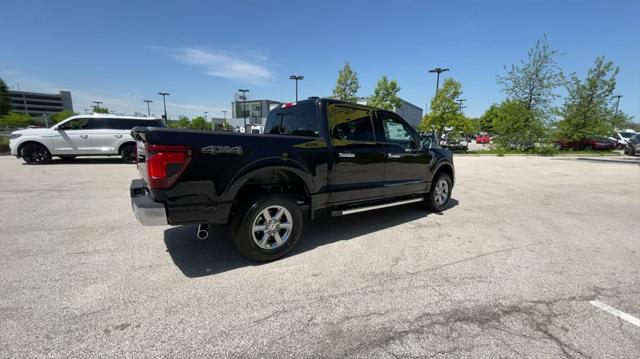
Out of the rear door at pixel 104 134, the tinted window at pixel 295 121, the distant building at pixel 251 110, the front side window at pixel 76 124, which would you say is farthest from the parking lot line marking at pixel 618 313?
the distant building at pixel 251 110

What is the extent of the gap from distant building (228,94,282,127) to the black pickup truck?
62673 millimetres

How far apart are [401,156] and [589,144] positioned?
35.4 meters

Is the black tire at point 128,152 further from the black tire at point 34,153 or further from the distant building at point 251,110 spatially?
the distant building at point 251,110

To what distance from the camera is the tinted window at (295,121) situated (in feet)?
13.0

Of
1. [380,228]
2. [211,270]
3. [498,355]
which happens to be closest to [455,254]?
[380,228]

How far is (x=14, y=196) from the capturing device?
614 centimetres

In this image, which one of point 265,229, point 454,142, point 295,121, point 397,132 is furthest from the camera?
point 454,142

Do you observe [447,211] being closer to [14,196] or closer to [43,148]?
[14,196]

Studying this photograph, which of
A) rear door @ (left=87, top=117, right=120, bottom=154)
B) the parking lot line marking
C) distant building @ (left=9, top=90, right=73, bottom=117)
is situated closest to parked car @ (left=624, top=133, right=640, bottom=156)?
the parking lot line marking

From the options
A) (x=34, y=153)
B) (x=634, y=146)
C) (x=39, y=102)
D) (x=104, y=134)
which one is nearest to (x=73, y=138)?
(x=104, y=134)

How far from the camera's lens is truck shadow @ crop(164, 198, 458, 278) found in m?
3.27

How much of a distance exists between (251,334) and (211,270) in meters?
1.19

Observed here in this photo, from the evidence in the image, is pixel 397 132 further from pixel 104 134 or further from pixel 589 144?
pixel 589 144

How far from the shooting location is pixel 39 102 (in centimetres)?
10838
